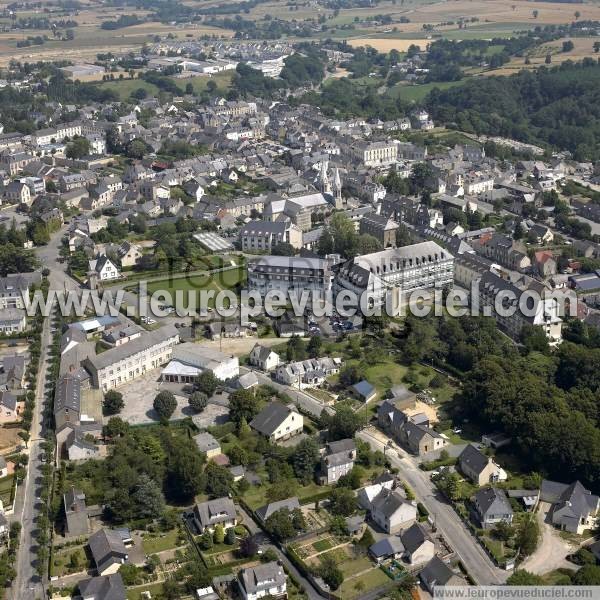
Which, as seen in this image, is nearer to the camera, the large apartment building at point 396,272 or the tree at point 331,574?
the tree at point 331,574

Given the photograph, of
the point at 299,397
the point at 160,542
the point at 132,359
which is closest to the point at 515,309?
the point at 299,397

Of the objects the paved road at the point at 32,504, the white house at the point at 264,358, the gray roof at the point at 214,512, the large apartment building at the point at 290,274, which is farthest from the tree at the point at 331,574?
the large apartment building at the point at 290,274

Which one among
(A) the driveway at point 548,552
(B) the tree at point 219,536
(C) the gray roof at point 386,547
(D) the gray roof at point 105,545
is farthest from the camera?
(B) the tree at point 219,536

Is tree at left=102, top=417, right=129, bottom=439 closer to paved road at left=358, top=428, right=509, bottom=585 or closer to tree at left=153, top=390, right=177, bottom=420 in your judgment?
tree at left=153, top=390, right=177, bottom=420

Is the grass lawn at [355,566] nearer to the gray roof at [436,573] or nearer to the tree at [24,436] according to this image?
the gray roof at [436,573]

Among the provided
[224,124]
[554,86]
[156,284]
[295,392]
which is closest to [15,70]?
[224,124]

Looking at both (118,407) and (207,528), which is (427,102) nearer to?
(118,407)
